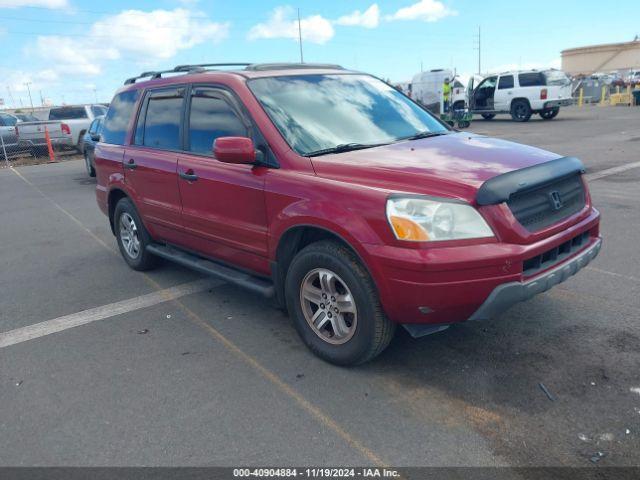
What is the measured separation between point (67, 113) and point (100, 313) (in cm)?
1741

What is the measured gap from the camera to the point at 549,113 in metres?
24.6

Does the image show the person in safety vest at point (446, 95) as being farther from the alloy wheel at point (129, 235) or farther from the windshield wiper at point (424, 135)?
the windshield wiper at point (424, 135)

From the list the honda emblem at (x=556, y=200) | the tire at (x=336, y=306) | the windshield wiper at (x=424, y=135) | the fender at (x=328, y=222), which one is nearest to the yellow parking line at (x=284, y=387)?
the tire at (x=336, y=306)

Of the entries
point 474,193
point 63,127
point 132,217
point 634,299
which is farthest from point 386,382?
point 63,127

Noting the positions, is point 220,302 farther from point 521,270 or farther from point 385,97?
point 521,270

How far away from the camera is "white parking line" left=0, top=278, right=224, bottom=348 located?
4289 millimetres

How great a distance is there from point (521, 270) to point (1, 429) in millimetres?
3023

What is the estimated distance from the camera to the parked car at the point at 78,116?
61.3 feet

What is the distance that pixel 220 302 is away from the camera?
15.6 feet

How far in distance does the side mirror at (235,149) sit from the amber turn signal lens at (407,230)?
3.79ft

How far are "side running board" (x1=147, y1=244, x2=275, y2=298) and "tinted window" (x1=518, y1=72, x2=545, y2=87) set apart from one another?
70.8 feet

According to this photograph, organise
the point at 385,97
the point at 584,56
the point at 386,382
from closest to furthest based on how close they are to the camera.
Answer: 1. the point at 386,382
2. the point at 385,97
3. the point at 584,56

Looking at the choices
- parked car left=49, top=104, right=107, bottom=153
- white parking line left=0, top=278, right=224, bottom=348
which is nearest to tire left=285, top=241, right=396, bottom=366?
white parking line left=0, top=278, right=224, bottom=348

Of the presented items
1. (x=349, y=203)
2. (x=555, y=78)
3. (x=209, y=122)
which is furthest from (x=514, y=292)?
(x=555, y=78)
